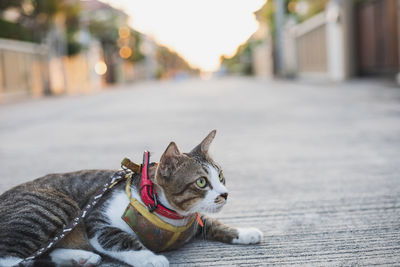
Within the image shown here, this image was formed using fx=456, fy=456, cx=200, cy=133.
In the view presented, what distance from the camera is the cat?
179 centimetres

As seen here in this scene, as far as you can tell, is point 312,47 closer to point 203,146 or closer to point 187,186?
point 203,146

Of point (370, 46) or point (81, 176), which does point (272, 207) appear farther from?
point (370, 46)

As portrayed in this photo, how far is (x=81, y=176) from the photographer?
7.13 feet

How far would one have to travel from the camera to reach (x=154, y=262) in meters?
1.78

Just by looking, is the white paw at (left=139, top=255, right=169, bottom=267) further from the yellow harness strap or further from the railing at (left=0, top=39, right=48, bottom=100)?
the railing at (left=0, top=39, right=48, bottom=100)

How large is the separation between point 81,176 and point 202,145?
2.00 feet

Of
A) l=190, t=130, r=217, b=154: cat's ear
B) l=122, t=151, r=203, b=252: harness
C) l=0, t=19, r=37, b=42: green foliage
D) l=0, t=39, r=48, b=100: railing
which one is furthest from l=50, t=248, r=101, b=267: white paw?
l=0, t=19, r=37, b=42: green foliage

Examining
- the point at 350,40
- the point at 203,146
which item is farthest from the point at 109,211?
the point at 350,40

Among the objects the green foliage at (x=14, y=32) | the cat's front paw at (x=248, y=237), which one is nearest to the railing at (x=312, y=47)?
the green foliage at (x=14, y=32)

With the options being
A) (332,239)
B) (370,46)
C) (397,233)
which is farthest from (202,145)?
(370,46)

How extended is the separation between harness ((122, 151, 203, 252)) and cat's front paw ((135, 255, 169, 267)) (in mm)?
133

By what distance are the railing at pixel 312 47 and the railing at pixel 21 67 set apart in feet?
37.1

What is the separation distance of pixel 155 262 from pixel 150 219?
19 cm

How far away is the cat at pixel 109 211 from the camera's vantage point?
1.79 meters
